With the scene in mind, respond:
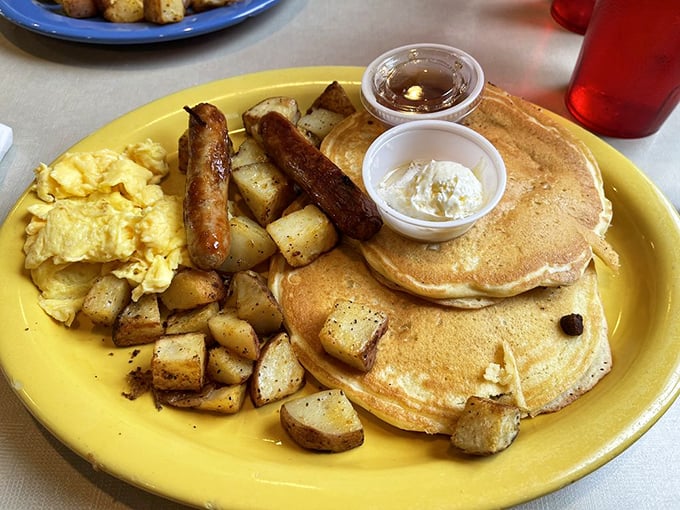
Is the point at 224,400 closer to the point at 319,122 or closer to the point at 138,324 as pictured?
the point at 138,324

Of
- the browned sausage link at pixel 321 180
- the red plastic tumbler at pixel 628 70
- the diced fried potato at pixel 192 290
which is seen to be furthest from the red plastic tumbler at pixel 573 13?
the diced fried potato at pixel 192 290

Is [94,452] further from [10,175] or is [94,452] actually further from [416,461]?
[10,175]

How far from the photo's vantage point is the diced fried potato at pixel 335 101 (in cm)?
248

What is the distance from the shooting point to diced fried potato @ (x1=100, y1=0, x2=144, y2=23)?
2939 millimetres

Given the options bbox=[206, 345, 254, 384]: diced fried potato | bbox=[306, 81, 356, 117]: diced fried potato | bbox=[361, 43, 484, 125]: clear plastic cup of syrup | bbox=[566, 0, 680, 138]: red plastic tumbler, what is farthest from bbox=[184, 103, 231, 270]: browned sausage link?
bbox=[566, 0, 680, 138]: red plastic tumbler

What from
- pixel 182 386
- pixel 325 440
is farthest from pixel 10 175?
pixel 325 440

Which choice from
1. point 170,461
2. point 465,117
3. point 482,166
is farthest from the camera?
point 465,117

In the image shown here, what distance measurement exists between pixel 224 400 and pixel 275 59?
2.13 m

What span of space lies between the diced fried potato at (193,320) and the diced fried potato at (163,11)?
5.76 ft

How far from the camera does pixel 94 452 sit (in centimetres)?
158

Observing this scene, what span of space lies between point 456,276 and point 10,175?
2027 millimetres

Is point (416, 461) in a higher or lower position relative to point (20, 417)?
lower

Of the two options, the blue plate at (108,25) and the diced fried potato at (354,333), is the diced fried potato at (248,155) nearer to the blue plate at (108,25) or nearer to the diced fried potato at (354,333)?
the diced fried potato at (354,333)

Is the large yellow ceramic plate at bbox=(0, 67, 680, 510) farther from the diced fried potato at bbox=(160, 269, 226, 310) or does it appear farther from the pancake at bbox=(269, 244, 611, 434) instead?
the diced fried potato at bbox=(160, 269, 226, 310)
